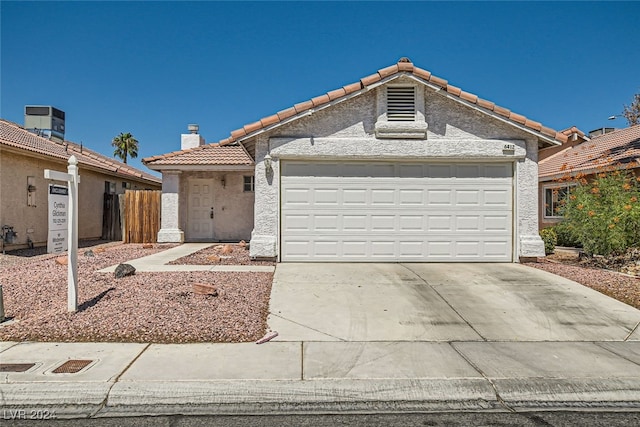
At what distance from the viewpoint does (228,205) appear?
15672 mm

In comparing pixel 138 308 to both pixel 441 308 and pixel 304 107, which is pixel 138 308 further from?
pixel 304 107

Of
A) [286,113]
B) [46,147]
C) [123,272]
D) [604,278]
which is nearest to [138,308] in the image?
[123,272]

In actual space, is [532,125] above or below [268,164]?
above

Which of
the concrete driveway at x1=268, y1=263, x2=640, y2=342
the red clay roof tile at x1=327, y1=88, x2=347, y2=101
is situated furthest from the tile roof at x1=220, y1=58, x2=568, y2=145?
the concrete driveway at x1=268, y1=263, x2=640, y2=342

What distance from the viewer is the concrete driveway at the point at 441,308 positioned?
5.46 m

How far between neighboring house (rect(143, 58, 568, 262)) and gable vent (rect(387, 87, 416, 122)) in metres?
0.02

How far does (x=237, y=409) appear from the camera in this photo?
12.0ft

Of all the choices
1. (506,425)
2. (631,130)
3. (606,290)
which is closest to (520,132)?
(606,290)

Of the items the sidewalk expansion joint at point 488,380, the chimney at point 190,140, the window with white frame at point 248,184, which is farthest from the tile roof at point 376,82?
the chimney at point 190,140

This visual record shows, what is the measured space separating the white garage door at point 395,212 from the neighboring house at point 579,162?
17.0 ft

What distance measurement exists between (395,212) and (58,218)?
677cm

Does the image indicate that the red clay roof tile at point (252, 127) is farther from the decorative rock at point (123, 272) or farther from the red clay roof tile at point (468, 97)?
the red clay roof tile at point (468, 97)

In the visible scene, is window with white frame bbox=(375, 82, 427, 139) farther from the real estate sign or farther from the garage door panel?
the real estate sign

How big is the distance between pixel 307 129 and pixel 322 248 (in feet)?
9.26
